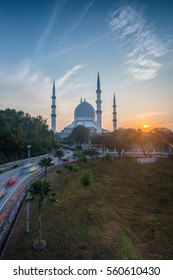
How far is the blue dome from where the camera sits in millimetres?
142375

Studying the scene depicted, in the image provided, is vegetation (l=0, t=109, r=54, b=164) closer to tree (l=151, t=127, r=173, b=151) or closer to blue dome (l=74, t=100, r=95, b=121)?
tree (l=151, t=127, r=173, b=151)

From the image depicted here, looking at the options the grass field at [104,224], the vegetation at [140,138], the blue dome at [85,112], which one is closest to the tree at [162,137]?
the vegetation at [140,138]

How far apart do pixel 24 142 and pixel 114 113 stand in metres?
72.8

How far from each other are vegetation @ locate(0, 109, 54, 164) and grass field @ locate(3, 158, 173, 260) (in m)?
30.7

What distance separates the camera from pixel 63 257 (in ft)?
51.8

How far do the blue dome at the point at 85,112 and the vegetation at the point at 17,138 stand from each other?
2467 inches

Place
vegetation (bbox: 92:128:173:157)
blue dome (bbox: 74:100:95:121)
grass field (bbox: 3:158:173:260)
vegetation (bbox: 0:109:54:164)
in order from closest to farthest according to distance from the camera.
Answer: grass field (bbox: 3:158:173:260) → vegetation (bbox: 0:109:54:164) → vegetation (bbox: 92:128:173:157) → blue dome (bbox: 74:100:95:121)

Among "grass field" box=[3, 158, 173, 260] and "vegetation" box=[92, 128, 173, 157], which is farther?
"vegetation" box=[92, 128, 173, 157]

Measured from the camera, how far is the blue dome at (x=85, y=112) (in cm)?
14238

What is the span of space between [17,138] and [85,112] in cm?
8631

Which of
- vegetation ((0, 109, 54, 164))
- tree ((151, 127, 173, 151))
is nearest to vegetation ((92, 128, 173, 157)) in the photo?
tree ((151, 127, 173, 151))
